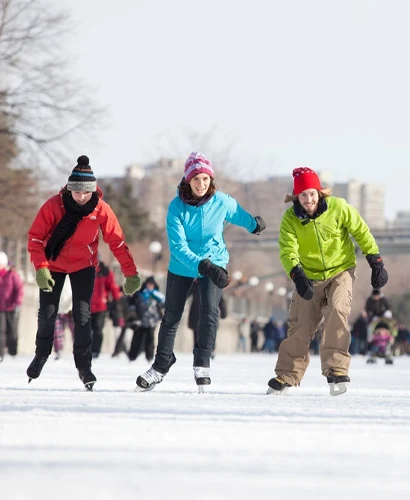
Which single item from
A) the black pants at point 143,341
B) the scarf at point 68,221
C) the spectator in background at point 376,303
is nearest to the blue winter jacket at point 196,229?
the scarf at point 68,221

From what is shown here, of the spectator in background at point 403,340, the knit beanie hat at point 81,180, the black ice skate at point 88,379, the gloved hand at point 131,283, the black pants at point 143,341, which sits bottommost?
the spectator in background at point 403,340

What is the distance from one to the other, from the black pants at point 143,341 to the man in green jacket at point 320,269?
9.78 meters

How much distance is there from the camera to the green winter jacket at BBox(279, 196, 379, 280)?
8453 millimetres

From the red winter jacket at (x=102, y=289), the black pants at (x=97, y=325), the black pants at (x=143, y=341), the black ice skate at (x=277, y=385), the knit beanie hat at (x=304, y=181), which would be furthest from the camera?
the black pants at (x=143, y=341)

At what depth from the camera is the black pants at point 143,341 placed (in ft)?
60.6

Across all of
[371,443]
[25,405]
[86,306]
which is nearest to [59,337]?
[86,306]

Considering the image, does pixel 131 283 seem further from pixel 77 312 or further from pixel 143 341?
pixel 143 341

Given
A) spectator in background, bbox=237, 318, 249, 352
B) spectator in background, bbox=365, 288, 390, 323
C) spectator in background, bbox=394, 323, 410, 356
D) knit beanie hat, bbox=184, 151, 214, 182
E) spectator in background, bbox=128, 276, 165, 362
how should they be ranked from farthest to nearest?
spectator in background, bbox=237, 318, 249, 352
spectator in background, bbox=394, 323, 410, 356
spectator in background, bbox=365, 288, 390, 323
spectator in background, bbox=128, 276, 165, 362
knit beanie hat, bbox=184, 151, 214, 182

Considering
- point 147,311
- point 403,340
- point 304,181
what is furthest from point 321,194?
point 403,340

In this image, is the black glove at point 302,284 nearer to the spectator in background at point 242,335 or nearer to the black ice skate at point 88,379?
the black ice skate at point 88,379

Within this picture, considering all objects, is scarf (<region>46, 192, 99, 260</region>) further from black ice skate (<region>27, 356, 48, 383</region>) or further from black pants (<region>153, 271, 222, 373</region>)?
black ice skate (<region>27, 356, 48, 383</region>)

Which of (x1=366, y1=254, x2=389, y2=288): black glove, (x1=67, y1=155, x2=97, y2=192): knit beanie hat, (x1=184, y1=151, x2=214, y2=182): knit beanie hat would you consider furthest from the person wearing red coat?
(x1=366, y1=254, x2=389, y2=288): black glove

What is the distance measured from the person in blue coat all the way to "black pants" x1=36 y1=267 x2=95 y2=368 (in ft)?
1.61

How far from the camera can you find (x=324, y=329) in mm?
8664
